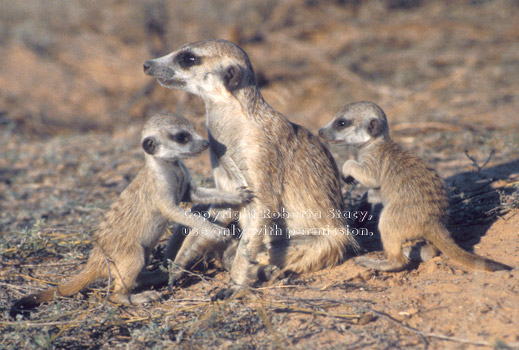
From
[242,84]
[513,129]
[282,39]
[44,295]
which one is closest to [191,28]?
[282,39]

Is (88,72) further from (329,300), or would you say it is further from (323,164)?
(329,300)

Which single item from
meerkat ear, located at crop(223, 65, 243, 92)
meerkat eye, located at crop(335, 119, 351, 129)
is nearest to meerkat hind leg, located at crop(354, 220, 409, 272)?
meerkat eye, located at crop(335, 119, 351, 129)

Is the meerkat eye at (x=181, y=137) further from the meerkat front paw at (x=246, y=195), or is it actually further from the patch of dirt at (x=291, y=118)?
the patch of dirt at (x=291, y=118)

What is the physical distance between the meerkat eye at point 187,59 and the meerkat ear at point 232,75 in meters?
0.28

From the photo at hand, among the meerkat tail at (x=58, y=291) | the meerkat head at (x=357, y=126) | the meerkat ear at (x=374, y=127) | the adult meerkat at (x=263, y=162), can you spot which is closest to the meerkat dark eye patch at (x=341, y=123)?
the meerkat head at (x=357, y=126)

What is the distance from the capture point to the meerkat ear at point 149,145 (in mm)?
4031

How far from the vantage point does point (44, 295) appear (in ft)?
12.1

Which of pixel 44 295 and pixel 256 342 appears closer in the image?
pixel 256 342

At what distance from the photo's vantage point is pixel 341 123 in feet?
15.5

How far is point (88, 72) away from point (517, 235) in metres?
9.70

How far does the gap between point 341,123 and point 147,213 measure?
1.96m

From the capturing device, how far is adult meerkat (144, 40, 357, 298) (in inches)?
153

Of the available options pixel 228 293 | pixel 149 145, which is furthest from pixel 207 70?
pixel 228 293

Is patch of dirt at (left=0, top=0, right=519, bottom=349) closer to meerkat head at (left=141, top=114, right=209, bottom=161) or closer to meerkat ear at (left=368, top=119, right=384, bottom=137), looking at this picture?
meerkat ear at (left=368, top=119, right=384, bottom=137)
